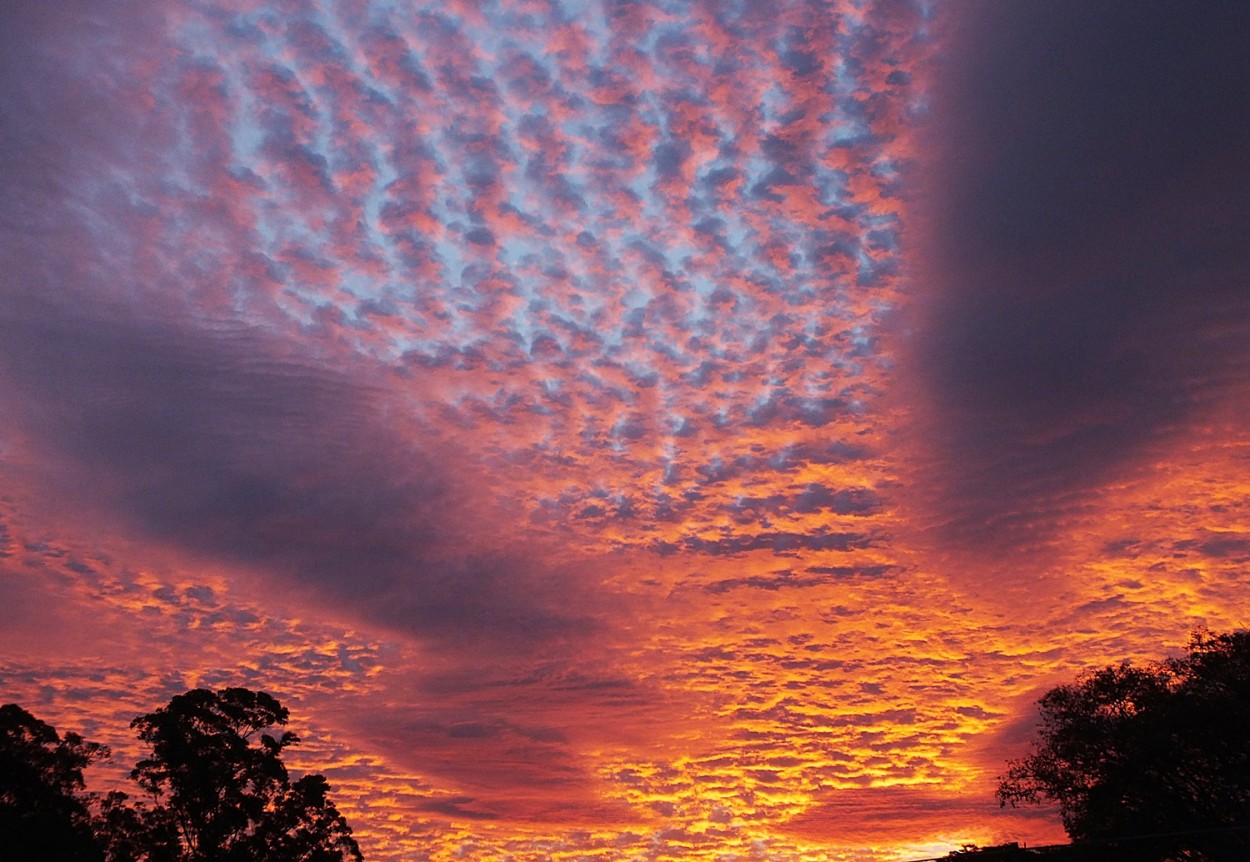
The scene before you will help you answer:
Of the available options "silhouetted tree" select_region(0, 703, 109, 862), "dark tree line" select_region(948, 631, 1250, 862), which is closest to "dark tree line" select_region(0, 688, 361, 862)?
"silhouetted tree" select_region(0, 703, 109, 862)

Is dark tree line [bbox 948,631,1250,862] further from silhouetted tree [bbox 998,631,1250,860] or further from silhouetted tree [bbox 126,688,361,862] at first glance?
silhouetted tree [bbox 126,688,361,862]

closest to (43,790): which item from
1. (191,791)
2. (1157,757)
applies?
(191,791)

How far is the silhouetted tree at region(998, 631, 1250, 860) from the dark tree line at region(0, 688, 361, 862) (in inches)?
1302

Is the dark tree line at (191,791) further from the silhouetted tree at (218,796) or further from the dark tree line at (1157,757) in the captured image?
the dark tree line at (1157,757)

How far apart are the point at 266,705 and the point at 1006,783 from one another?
113 ft

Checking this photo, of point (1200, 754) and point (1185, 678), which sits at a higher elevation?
point (1185, 678)

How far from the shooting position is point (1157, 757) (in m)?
35.4

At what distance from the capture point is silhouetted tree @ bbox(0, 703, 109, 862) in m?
32.4

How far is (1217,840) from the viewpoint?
3203 centimetres

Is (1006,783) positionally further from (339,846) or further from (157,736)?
(157,736)

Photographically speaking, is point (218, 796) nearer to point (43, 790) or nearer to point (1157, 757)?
point (43, 790)

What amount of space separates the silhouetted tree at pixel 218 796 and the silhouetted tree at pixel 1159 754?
3332cm

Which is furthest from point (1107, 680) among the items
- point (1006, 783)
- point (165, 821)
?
point (165, 821)

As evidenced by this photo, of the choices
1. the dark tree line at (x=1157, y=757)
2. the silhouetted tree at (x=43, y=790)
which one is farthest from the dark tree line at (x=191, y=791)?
the dark tree line at (x=1157, y=757)
